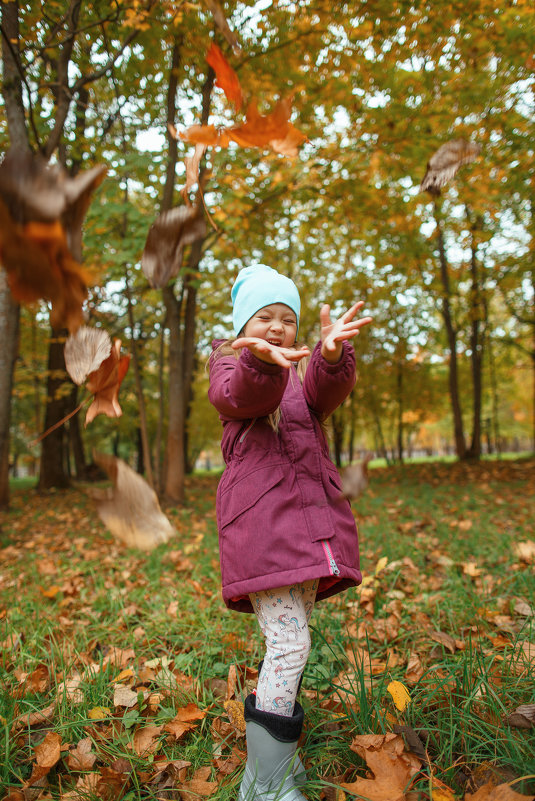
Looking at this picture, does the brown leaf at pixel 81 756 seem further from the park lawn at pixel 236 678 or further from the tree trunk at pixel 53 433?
the tree trunk at pixel 53 433

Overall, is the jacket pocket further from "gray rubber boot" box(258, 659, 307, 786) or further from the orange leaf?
the orange leaf

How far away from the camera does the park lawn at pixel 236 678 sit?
140 centimetres

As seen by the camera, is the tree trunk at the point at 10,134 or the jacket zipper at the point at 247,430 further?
the tree trunk at the point at 10,134

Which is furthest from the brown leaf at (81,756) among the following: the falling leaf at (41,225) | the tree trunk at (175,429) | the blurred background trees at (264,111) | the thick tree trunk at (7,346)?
the tree trunk at (175,429)

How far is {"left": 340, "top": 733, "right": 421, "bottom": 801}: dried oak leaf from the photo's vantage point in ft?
4.08

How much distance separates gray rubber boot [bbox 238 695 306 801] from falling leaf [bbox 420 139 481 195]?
167cm

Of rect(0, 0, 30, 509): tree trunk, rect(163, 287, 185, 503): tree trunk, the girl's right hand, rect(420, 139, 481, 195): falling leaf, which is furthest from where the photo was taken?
rect(163, 287, 185, 503): tree trunk

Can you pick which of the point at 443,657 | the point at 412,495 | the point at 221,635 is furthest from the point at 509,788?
the point at 412,495

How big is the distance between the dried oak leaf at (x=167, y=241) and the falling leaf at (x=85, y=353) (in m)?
0.25

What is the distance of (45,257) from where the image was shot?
2.41 ft

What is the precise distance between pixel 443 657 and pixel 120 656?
4.48 feet

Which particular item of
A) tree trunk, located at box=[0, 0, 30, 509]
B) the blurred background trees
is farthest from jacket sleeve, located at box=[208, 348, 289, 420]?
tree trunk, located at box=[0, 0, 30, 509]

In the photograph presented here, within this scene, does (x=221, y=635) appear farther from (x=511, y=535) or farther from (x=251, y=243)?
(x=251, y=243)

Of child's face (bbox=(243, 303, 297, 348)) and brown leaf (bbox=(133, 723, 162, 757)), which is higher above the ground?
child's face (bbox=(243, 303, 297, 348))
